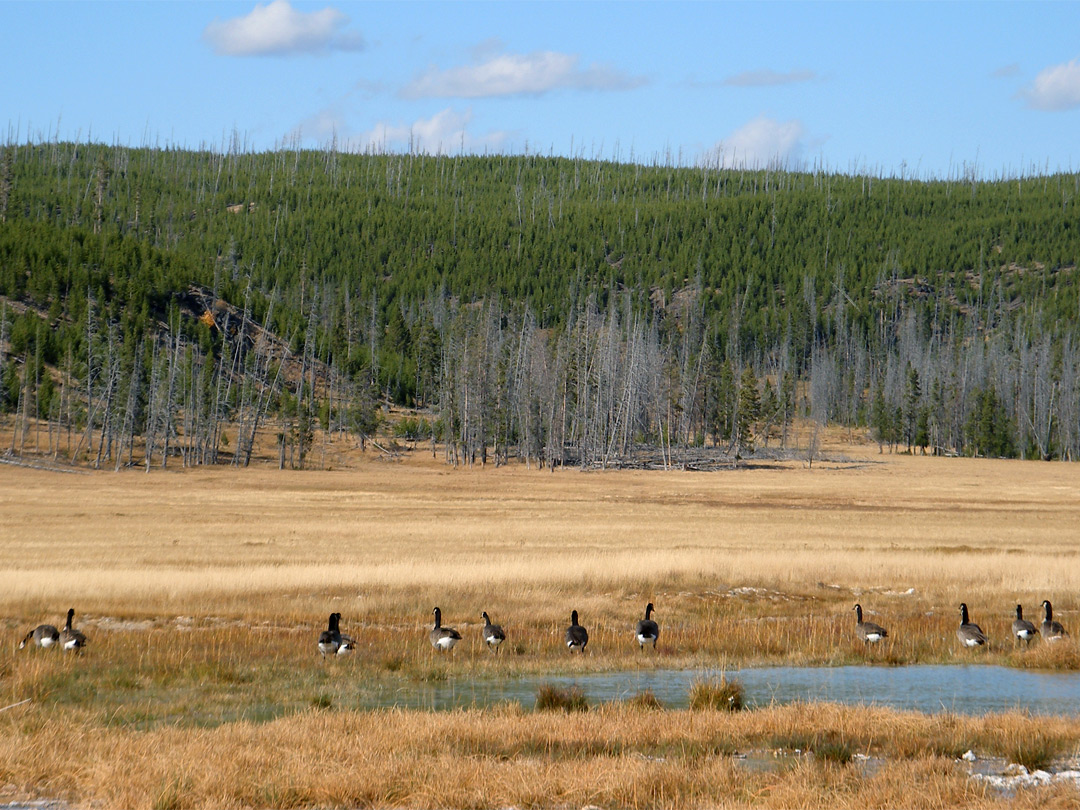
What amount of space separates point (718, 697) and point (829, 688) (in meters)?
3.02

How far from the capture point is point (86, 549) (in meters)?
31.7

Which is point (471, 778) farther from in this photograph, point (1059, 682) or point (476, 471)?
point (476, 471)

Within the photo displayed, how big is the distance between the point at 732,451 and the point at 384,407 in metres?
48.0

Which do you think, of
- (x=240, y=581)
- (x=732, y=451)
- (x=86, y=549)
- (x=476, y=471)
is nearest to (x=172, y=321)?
(x=476, y=471)

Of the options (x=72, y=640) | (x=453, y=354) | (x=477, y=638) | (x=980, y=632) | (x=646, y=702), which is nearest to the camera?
(x=646, y=702)

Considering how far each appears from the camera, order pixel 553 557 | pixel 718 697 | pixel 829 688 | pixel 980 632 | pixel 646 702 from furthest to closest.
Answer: pixel 553 557, pixel 980 632, pixel 829 688, pixel 718 697, pixel 646 702

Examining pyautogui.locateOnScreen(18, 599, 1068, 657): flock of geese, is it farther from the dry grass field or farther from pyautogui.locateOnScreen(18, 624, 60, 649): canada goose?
the dry grass field

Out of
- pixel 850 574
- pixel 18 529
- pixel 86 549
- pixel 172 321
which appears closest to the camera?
pixel 850 574

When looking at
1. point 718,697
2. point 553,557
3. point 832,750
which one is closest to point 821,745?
point 832,750

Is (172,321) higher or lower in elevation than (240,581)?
higher

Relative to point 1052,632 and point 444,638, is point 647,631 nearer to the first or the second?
point 444,638

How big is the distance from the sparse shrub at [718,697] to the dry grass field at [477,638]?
0.76 m

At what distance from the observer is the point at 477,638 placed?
61.3 ft

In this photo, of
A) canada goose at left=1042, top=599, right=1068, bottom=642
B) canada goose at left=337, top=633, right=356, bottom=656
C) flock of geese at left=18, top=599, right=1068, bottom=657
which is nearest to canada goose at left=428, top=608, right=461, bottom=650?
flock of geese at left=18, top=599, right=1068, bottom=657
